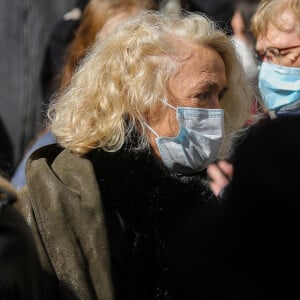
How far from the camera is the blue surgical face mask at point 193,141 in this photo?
3096 mm

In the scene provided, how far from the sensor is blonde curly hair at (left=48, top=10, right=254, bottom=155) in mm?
3018

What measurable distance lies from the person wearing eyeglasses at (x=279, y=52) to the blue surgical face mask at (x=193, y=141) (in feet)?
1.88

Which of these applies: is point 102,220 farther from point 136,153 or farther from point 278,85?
point 278,85

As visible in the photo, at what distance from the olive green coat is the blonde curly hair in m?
0.19

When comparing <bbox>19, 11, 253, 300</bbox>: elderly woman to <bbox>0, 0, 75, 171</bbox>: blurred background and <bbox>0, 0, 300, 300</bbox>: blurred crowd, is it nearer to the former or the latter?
<bbox>0, 0, 300, 300</bbox>: blurred crowd

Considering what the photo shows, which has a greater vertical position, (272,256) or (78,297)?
(272,256)

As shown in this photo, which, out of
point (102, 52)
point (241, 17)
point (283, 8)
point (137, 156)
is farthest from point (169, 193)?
point (241, 17)

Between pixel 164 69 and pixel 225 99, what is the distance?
0.99 feet

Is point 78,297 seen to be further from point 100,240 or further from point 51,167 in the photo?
point 51,167

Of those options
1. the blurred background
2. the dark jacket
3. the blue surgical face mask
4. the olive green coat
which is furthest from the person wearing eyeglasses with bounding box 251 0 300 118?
the blurred background

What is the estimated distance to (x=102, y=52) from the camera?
315 centimetres

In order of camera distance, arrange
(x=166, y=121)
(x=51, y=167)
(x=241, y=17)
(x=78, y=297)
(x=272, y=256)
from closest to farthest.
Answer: (x=272, y=256)
(x=78, y=297)
(x=51, y=167)
(x=166, y=121)
(x=241, y=17)

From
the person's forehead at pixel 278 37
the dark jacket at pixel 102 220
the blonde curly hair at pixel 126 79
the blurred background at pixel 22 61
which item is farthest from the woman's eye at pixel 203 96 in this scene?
the blurred background at pixel 22 61

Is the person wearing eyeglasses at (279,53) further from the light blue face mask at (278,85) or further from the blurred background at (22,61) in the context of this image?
the blurred background at (22,61)
